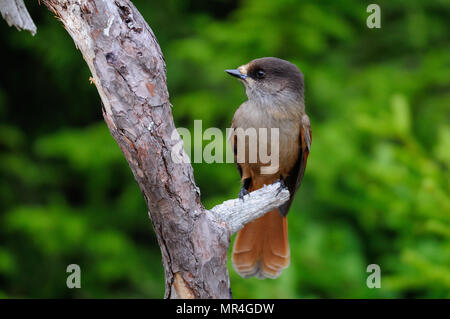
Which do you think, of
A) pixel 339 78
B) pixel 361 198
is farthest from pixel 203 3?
pixel 361 198

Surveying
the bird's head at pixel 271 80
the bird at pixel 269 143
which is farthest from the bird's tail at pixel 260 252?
the bird's head at pixel 271 80

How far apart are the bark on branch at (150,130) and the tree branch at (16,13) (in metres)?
0.36

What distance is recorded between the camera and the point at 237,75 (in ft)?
12.0

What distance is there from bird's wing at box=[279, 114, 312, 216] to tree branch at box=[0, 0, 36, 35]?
1849 millimetres

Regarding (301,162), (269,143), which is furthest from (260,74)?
(301,162)

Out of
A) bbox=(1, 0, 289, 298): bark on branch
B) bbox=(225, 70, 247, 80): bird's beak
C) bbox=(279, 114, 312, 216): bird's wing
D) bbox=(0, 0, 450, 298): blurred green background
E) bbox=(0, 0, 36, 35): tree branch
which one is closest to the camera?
bbox=(1, 0, 289, 298): bark on branch

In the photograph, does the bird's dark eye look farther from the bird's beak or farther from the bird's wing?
the bird's wing

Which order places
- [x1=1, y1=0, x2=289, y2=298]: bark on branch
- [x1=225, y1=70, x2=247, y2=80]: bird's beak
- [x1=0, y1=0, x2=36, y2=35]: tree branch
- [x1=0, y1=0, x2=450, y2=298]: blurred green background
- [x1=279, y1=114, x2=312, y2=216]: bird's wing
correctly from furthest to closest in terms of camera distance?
[x1=0, y1=0, x2=450, y2=298]: blurred green background, [x1=279, y1=114, x2=312, y2=216]: bird's wing, [x1=225, y1=70, x2=247, y2=80]: bird's beak, [x1=0, y1=0, x2=36, y2=35]: tree branch, [x1=1, y1=0, x2=289, y2=298]: bark on branch

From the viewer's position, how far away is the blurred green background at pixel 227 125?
5.28m

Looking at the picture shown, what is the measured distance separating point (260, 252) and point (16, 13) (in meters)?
2.19

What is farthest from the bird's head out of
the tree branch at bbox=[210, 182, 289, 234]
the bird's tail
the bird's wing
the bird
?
the bird's tail

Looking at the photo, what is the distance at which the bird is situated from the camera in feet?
12.2

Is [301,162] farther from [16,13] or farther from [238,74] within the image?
[16,13]

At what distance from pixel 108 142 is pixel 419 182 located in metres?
3.22
